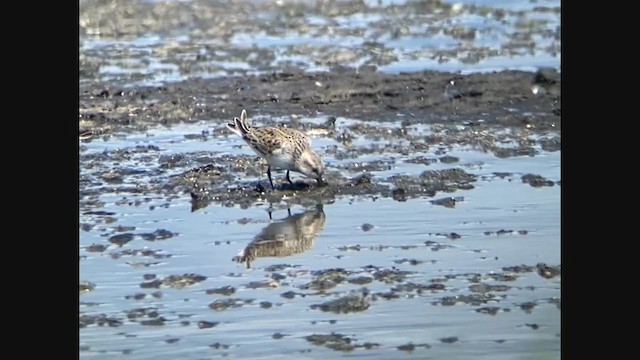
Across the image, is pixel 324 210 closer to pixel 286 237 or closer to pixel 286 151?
pixel 286 151

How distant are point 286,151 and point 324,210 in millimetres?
711

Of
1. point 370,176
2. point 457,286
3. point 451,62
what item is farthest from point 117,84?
point 457,286

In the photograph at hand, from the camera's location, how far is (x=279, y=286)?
8727mm

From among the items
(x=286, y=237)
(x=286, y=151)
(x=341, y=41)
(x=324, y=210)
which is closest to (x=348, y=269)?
(x=286, y=237)

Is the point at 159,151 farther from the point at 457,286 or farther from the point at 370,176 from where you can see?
the point at 457,286

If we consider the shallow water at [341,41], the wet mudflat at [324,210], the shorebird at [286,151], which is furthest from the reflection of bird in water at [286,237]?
the shallow water at [341,41]

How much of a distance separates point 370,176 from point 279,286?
3.07 metres

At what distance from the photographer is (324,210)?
10.7m

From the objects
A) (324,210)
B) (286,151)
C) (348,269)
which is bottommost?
(348,269)

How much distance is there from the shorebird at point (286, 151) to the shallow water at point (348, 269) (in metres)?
0.48

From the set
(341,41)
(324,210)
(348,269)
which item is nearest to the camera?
(348,269)

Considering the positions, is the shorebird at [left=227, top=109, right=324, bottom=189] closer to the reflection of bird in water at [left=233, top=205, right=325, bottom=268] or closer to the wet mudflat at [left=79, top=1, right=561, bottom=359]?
the wet mudflat at [left=79, top=1, right=561, bottom=359]

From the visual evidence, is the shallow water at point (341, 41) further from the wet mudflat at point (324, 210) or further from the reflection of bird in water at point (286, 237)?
the reflection of bird in water at point (286, 237)

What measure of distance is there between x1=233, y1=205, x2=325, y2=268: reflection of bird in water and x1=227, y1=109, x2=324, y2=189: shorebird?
1.91 feet
